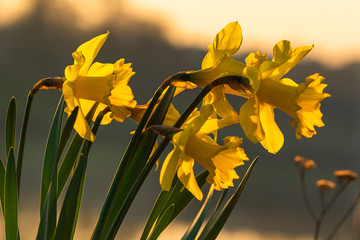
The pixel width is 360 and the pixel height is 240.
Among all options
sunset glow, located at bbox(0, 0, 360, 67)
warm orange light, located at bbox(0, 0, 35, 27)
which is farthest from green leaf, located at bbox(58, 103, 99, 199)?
warm orange light, located at bbox(0, 0, 35, 27)

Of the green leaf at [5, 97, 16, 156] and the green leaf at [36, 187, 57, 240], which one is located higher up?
the green leaf at [5, 97, 16, 156]

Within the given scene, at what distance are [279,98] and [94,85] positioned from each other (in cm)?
19

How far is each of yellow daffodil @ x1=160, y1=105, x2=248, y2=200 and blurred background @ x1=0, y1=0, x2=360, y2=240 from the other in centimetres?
176

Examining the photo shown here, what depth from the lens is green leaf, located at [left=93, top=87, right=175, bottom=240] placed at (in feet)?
1.51

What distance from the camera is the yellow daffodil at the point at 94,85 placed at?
46 cm

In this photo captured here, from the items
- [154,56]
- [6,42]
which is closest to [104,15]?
[154,56]

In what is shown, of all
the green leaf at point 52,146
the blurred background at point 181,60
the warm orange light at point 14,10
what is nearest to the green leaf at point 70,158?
the green leaf at point 52,146

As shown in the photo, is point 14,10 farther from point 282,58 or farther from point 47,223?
point 282,58

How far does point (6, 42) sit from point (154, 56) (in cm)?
95

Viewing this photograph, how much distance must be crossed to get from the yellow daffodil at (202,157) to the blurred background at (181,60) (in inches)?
69.2

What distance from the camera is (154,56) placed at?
3.18 meters

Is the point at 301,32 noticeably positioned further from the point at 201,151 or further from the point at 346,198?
the point at 201,151

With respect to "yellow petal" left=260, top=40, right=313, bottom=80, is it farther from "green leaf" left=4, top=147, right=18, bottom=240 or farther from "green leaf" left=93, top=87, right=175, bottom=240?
"green leaf" left=4, top=147, right=18, bottom=240

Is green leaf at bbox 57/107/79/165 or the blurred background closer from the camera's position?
green leaf at bbox 57/107/79/165
